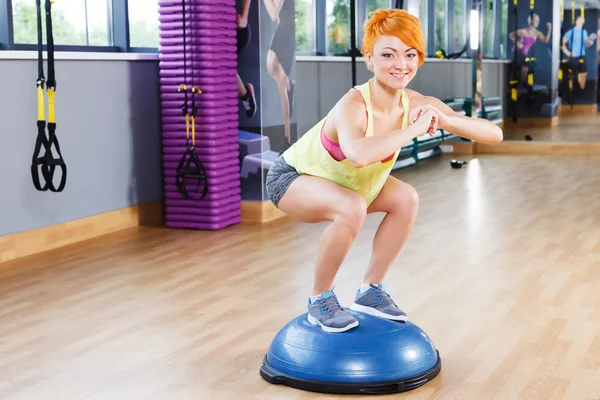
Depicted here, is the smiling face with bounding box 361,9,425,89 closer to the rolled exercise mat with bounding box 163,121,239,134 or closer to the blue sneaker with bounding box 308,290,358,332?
the blue sneaker with bounding box 308,290,358,332

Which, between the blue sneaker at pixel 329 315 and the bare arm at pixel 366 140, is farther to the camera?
the blue sneaker at pixel 329 315

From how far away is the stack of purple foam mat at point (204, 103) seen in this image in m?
5.57

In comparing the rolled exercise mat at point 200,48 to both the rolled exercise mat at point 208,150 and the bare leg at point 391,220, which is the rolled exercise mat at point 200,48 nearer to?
the rolled exercise mat at point 208,150

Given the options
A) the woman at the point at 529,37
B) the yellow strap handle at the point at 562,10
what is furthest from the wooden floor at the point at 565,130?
the yellow strap handle at the point at 562,10

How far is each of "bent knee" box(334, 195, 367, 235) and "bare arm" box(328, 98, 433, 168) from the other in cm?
16

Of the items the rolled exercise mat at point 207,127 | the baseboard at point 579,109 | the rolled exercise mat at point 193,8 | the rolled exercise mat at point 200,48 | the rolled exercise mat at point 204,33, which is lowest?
the baseboard at point 579,109

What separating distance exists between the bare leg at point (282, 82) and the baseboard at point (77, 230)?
1013mm

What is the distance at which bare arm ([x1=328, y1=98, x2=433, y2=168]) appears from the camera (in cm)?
263

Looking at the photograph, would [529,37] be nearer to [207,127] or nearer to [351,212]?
[207,127]

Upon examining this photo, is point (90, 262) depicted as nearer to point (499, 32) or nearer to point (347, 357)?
point (347, 357)

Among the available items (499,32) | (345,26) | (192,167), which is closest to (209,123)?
(192,167)

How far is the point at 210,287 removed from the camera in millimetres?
4199

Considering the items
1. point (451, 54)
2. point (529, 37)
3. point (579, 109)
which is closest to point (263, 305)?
point (451, 54)

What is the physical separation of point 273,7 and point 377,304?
339cm
